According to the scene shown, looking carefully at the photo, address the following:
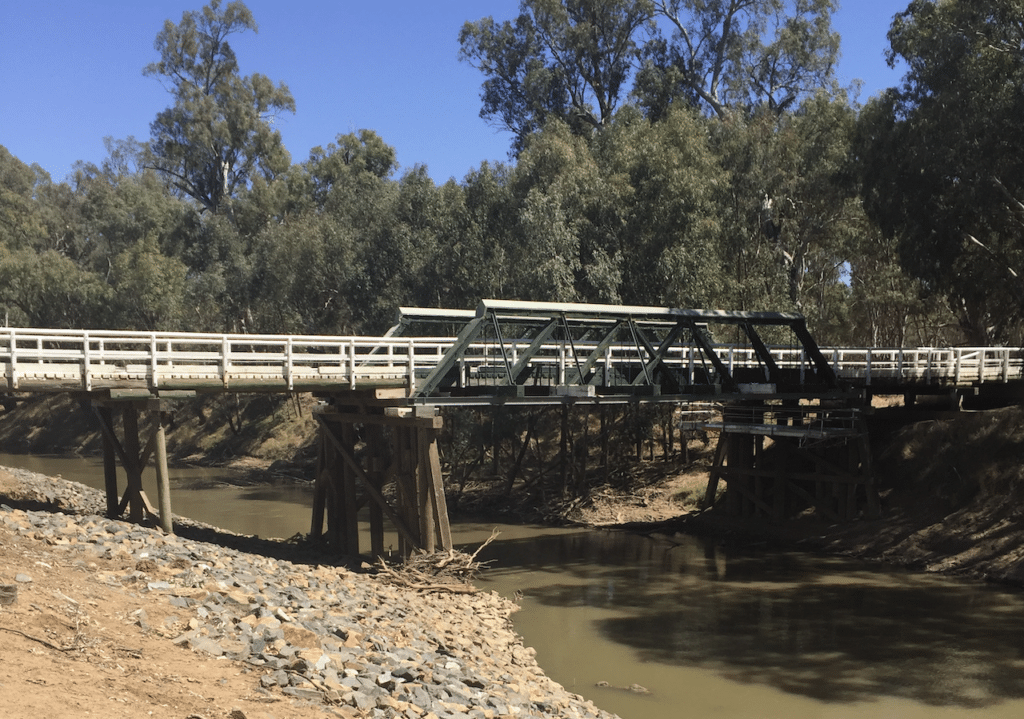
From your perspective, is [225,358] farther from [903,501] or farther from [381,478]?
[903,501]

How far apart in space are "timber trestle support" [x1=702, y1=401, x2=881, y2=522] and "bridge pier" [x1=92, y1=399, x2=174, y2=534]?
1764cm

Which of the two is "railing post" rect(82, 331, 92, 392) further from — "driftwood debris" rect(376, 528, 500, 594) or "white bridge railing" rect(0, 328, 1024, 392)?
"driftwood debris" rect(376, 528, 500, 594)

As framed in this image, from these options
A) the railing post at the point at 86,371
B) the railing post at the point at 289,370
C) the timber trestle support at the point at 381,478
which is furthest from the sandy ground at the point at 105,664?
the timber trestle support at the point at 381,478

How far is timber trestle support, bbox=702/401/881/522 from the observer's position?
2908 centimetres

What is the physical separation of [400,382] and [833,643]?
11262mm

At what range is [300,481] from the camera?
44.1 m

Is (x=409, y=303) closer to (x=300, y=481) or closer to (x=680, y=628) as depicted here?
(x=300, y=481)

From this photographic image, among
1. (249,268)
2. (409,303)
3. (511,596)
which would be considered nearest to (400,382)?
(511,596)

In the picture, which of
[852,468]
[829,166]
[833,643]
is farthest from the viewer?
[829,166]

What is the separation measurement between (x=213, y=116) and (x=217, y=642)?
74.2m

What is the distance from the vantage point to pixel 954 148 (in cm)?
2725

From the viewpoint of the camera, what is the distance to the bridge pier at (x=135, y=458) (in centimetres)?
2025

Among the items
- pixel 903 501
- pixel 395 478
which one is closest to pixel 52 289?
pixel 395 478

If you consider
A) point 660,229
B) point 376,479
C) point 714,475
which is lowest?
point 714,475
